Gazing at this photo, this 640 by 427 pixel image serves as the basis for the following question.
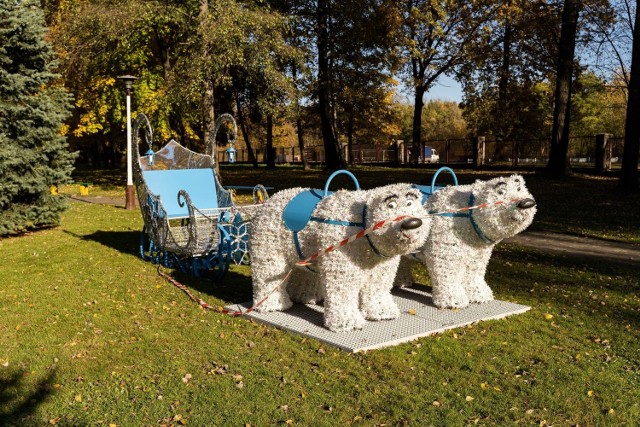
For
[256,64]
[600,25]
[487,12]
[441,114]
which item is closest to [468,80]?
[487,12]

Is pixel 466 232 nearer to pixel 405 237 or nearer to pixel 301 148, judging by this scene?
pixel 405 237

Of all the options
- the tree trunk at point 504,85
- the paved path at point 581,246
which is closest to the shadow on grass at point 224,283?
the paved path at point 581,246

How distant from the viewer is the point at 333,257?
609cm

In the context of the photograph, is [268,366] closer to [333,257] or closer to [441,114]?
[333,257]

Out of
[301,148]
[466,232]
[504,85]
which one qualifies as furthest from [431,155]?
[466,232]

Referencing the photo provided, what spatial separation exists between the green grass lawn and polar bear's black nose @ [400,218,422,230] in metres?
1.25

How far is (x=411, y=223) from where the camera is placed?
18.2 ft

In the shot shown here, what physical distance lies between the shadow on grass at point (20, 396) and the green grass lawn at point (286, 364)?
2cm

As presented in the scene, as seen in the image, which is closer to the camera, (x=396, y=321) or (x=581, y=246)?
(x=396, y=321)

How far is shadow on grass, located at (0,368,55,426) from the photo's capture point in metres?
4.61

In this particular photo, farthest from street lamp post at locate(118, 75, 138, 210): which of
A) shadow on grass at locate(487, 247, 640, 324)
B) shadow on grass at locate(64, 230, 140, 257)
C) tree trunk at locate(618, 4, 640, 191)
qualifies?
tree trunk at locate(618, 4, 640, 191)

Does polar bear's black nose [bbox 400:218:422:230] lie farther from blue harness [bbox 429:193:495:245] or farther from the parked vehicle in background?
the parked vehicle in background

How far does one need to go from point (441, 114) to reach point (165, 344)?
75069 mm

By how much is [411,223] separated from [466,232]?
1.73 metres
